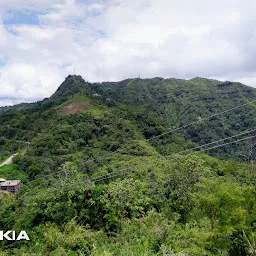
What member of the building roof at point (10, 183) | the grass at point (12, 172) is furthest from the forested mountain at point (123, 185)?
the building roof at point (10, 183)

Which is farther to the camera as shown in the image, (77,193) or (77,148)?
(77,148)

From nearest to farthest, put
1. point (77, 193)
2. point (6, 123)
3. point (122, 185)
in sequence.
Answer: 1. point (122, 185)
2. point (77, 193)
3. point (6, 123)

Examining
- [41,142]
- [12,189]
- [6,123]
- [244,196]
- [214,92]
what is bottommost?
[12,189]

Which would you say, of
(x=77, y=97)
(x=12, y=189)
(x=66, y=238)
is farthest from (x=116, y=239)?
(x=77, y=97)

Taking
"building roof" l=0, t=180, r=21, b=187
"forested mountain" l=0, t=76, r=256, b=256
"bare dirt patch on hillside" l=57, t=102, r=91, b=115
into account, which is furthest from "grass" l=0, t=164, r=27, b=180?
"bare dirt patch on hillside" l=57, t=102, r=91, b=115

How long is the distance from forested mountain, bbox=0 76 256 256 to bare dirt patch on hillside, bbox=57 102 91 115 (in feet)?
0.70

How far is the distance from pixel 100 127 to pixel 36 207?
32898 millimetres

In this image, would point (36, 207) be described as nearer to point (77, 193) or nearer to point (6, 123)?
point (77, 193)

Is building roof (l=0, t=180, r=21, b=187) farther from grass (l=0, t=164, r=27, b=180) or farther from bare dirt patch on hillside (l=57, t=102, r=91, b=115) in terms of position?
bare dirt patch on hillside (l=57, t=102, r=91, b=115)

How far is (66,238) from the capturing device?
1357 cm

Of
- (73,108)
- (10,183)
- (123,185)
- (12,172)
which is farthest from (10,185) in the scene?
(123,185)

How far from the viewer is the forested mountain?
38.3 ft

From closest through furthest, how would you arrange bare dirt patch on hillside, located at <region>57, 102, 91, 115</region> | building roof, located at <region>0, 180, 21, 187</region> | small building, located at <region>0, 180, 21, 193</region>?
small building, located at <region>0, 180, 21, 193</region>
building roof, located at <region>0, 180, 21, 187</region>
bare dirt patch on hillside, located at <region>57, 102, 91, 115</region>

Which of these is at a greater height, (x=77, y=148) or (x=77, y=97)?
(x=77, y=97)
